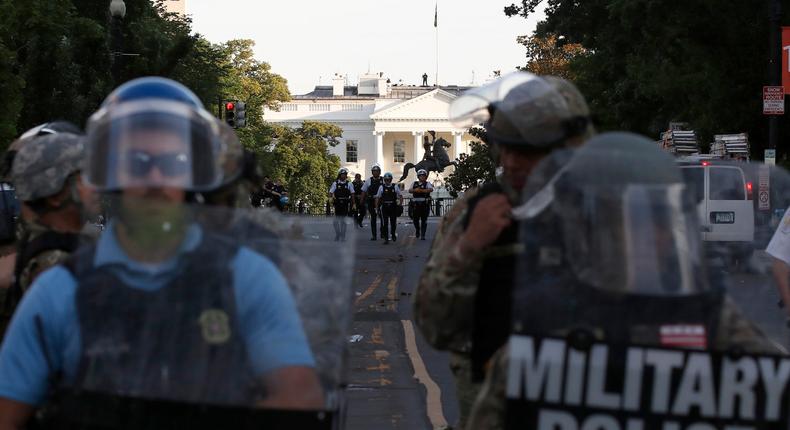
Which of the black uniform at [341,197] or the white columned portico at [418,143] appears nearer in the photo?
the black uniform at [341,197]

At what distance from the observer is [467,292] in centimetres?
345

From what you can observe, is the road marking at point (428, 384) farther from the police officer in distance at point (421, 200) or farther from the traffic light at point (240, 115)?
the traffic light at point (240, 115)

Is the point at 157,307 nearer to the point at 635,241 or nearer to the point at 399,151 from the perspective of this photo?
the point at 635,241

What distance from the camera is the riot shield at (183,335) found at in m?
2.70

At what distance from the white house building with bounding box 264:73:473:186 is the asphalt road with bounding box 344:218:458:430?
10563cm

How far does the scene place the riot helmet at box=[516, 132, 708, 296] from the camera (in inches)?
110

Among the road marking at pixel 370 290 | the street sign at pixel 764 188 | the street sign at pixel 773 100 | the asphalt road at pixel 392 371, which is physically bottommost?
the road marking at pixel 370 290

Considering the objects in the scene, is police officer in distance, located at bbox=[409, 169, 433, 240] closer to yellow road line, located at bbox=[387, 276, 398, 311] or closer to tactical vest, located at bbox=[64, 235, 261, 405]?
yellow road line, located at bbox=[387, 276, 398, 311]

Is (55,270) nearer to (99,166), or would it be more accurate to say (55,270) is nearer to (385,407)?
(99,166)

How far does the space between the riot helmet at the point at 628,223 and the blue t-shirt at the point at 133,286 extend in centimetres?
56

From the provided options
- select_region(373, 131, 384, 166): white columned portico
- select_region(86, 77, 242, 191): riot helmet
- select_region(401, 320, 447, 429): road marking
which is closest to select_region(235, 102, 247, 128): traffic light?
select_region(401, 320, 447, 429): road marking

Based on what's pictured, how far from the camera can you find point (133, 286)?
107 inches

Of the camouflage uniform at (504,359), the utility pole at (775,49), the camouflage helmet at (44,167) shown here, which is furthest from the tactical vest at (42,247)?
the utility pole at (775,49)

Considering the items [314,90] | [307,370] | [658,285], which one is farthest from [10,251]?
[314,90]
